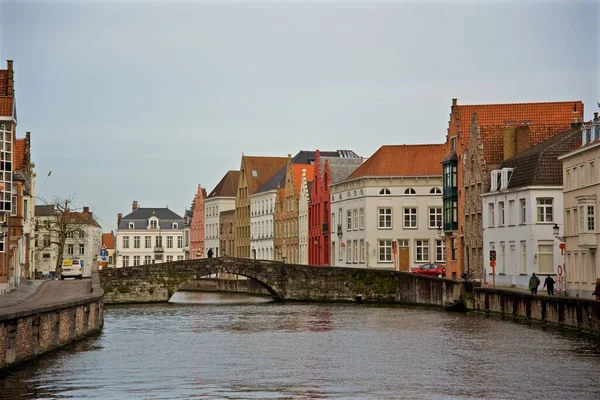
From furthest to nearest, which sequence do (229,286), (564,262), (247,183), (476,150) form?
(247,183), (229,286), (476,150), (564,262)

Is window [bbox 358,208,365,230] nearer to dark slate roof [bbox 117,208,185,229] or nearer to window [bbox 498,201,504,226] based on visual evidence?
window [bbox 498,201,504,226]

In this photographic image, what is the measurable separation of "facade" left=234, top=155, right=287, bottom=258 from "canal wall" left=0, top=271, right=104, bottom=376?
7938 cm

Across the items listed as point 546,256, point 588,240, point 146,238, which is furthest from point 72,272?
point 146,238

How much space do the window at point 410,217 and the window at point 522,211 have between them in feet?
80.8

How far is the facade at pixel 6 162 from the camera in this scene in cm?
5266

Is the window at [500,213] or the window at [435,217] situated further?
the window at [435,217]

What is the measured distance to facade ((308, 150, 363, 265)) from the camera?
9712cm

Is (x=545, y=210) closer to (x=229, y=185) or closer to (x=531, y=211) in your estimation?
(x=531, y=211)

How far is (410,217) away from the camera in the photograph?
86938 mm

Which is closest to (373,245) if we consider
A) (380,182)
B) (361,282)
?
(380,182)

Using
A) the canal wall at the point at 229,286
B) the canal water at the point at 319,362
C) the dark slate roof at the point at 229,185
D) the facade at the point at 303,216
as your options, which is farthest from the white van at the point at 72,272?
the dark slate roof at the point at 229,185

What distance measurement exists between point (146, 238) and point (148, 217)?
3.02 meters

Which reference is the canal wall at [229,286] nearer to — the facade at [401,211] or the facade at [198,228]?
the facade at [401,211]

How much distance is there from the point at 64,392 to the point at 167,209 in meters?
142
